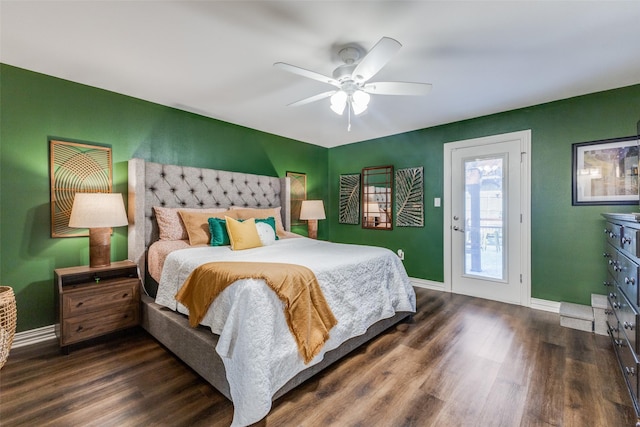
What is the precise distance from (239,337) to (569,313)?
3.06m

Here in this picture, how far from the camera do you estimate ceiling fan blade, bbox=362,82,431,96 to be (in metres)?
2.03

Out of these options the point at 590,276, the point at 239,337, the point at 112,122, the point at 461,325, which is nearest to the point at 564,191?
the point at 590,276

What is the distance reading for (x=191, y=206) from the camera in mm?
3262

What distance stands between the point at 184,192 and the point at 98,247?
1.01 metres

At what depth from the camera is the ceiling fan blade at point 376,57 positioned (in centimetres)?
155

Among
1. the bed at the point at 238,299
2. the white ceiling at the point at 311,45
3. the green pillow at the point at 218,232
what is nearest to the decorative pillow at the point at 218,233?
the green pillow at the point at 218,232

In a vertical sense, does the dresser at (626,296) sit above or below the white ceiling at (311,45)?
below

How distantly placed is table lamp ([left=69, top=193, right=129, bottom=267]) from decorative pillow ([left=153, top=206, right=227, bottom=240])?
0.39 meters

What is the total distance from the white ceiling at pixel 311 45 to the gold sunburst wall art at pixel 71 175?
631 millimetres

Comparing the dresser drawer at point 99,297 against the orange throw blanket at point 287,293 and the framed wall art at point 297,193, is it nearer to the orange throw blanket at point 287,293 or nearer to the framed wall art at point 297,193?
the orange throw blanket at point 287,293

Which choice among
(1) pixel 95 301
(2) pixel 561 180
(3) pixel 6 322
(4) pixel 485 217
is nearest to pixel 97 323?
(1) pixel 95 301

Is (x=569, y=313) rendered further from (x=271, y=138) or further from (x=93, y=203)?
(x=93, y=203)

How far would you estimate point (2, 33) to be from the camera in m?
1.88

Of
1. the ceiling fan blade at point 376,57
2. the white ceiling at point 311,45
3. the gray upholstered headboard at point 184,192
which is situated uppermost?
the white ceiling at point 311,45
